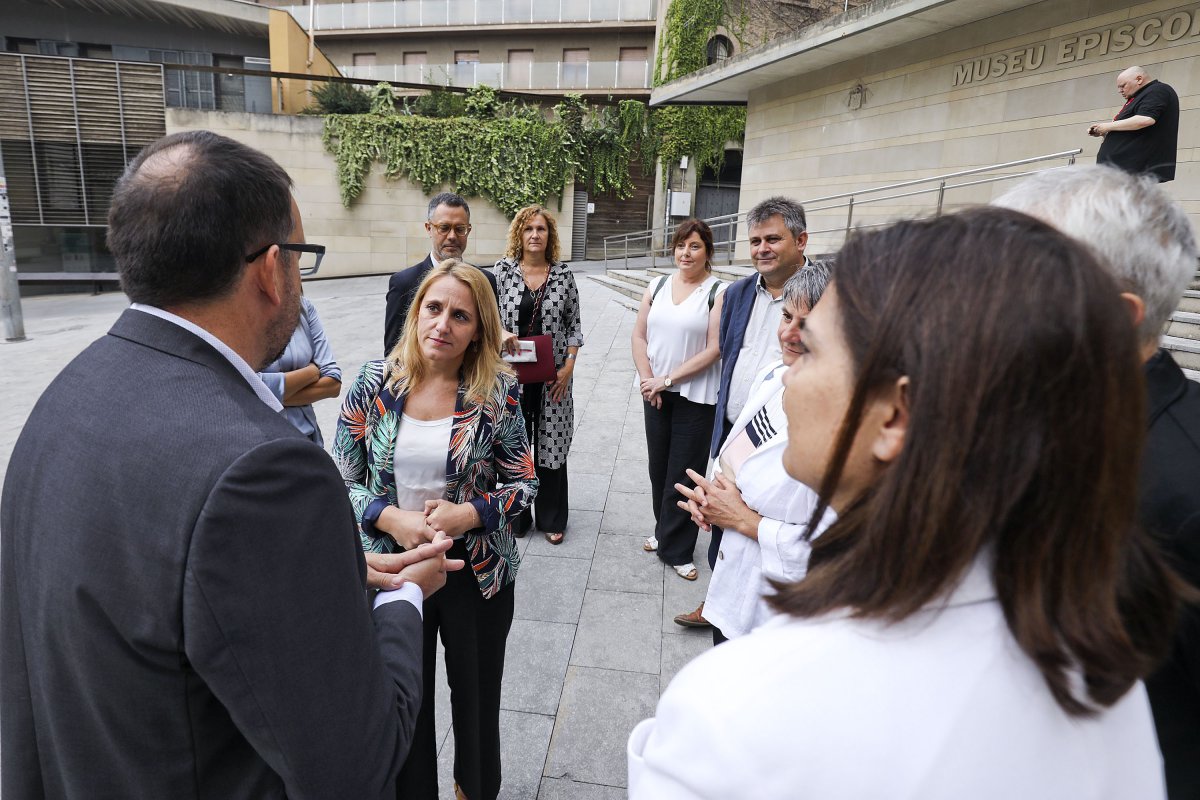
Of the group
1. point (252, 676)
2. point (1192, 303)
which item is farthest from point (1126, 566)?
point (1192, 303)

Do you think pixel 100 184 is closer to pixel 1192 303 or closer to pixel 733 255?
pixel 733 255

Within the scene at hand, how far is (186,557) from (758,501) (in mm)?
1569

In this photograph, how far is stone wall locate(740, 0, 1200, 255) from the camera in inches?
316

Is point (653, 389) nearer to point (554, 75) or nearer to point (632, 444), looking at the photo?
point (632, 444)

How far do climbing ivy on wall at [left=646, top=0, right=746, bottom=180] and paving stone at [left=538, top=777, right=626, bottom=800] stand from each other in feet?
71.8

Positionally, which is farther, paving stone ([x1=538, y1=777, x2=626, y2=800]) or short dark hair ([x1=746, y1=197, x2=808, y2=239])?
short dark hair ([x1=746, y1=197, x2=808, y2=239])

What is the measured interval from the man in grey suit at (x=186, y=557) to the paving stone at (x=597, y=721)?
1652mm

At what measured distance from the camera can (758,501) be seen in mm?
2057

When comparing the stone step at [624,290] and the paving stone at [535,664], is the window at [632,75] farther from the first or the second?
the paving stone at [535,664]

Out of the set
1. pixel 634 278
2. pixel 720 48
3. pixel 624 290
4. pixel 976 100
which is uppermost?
pixel 720 48

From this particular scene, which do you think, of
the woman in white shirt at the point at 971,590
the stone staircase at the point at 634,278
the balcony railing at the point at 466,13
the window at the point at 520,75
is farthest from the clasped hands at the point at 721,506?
the balcony railing at the point at 466,13

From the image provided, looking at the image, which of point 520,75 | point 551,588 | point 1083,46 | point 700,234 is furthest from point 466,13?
point 551,588

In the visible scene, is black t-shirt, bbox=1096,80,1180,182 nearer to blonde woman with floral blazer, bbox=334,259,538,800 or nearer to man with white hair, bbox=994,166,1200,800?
man with white hair, bbox=994,166,1200,800

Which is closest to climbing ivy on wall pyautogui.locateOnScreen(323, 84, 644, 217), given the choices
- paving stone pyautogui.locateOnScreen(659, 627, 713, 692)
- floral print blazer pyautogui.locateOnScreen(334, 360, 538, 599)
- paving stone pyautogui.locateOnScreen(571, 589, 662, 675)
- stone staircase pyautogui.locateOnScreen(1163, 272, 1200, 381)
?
stone staircase pyautogui.locateOnScreen(1163, 272, 1200, 381)
